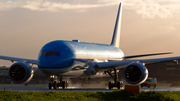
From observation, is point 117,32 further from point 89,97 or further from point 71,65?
point 89,97

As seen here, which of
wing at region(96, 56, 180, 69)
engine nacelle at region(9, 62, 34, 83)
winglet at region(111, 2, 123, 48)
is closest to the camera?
engine nacelle at region(9, 62, 34, 83)

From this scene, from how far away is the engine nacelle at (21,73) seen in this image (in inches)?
1369

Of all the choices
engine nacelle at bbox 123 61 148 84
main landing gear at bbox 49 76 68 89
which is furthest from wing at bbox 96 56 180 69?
main landing gear at bbox 49 76 68 89

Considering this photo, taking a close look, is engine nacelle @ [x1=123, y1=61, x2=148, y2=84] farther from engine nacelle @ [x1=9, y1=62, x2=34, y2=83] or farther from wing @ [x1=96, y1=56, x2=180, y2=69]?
engine nacelle @ [x1=9, y1=62, x2=34, y2=83]

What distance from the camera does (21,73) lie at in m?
35.3

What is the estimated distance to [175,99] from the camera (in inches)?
936

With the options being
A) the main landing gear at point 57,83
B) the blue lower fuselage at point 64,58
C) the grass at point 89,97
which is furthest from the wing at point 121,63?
the grass at point 89,97

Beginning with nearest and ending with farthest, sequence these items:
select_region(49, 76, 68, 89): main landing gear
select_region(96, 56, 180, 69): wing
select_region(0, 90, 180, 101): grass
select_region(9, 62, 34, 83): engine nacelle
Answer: select_region(0, 90, 180, 101): grass, select_region(9, 62, 34, 83): engine nacelle, select_region(49, 76, 68, 89): main landing gear, select_region(96, 56, 180, 69): wing

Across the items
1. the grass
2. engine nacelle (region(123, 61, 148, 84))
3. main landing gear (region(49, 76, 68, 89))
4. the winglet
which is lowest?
the grass

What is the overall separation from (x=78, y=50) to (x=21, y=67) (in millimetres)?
6515

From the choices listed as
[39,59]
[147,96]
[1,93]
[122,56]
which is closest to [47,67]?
[39,59]

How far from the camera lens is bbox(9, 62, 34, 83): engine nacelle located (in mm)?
34769

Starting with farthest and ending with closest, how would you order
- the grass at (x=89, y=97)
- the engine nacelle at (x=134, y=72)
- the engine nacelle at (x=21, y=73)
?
the engine nacelle at (x=21, y=73) < the engine nacelle at (x=134, y=72) < the grass at (x=89, y=97)

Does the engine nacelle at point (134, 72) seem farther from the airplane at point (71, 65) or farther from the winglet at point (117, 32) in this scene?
the winglet at point (117, 32)
